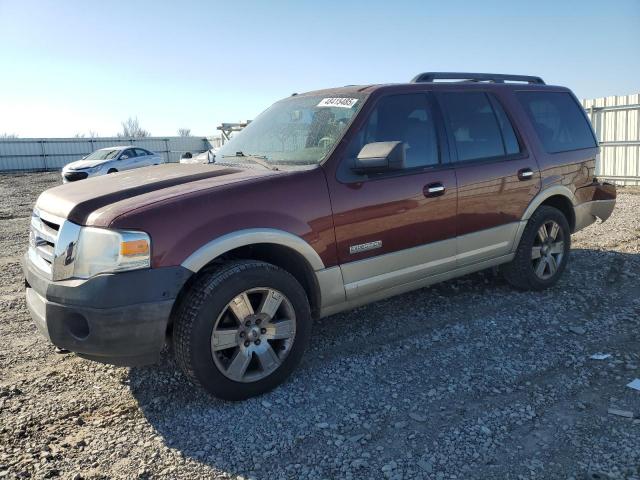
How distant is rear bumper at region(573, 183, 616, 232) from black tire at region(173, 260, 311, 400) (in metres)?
3.63

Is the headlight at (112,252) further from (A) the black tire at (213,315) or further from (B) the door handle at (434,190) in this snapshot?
(B) the door handle at (434,190)

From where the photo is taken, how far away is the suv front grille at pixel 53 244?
2928 mm

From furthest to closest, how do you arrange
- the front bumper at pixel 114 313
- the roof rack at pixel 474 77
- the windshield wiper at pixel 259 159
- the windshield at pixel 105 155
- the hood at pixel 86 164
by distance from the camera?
the windshield at pixel 105 155 < the hood at pixel 86 164 < the roof rack at pixel 474 77 < the windshield wiper at pixel 259 159 < the front bumper at pixel 114 313

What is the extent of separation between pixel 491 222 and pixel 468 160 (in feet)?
1.96

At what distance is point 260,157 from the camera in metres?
4.10

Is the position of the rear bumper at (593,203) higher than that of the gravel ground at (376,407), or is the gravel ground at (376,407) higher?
the rear bumper at (593,203)

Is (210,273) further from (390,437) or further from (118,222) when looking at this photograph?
(390,437)

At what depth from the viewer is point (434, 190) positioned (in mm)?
4059

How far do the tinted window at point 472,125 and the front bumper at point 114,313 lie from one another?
2590 millimetres

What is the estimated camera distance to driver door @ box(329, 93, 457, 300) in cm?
363

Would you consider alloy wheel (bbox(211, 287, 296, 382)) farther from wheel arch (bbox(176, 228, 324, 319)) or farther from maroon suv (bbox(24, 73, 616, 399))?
wheel arch (bbox(176, 228, 324, 319))

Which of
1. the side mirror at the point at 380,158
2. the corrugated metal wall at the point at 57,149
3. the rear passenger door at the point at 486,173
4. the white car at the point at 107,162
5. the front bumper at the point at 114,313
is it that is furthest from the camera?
the corrugated metal wall at the point at 57,149

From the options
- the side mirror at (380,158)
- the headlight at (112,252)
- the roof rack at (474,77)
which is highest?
the roof rack at (474,77)

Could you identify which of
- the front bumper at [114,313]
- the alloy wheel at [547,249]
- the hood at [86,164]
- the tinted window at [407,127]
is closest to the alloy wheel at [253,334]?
the front bumper at [114,313]
